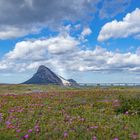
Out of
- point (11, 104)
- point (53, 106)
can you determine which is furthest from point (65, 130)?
point (11, 104)

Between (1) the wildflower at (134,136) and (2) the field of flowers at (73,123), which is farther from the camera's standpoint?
(2) the field of flowers at (73,123)

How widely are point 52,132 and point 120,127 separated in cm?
341

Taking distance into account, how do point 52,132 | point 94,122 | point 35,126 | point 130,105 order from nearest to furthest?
point 52,132 → point 35,126 → point 94,122 → point 130,105

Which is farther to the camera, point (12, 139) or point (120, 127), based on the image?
point (120, 127)

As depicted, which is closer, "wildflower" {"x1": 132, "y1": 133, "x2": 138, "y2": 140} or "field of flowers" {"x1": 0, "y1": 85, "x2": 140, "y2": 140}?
"wildflower" {"x1": 132, "y1": 133, "x2": 138, "y2": 140}

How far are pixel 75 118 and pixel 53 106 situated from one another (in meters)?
6.34

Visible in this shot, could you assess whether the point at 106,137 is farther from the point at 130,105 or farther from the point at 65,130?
the point at 130,105

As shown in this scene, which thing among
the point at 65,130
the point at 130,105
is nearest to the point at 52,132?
the point at 65,130

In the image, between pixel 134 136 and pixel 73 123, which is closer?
pixel 134 136

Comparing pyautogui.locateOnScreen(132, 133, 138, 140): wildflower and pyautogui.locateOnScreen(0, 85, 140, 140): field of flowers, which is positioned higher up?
pyautogui.locateOnScreen(0, 85, 140, 140): field of flowers

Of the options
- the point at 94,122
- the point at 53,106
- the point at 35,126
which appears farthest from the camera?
the point at 53,106

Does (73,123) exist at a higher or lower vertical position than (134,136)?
higher

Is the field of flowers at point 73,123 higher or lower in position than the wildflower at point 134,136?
higher

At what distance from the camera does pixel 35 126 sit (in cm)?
1631
